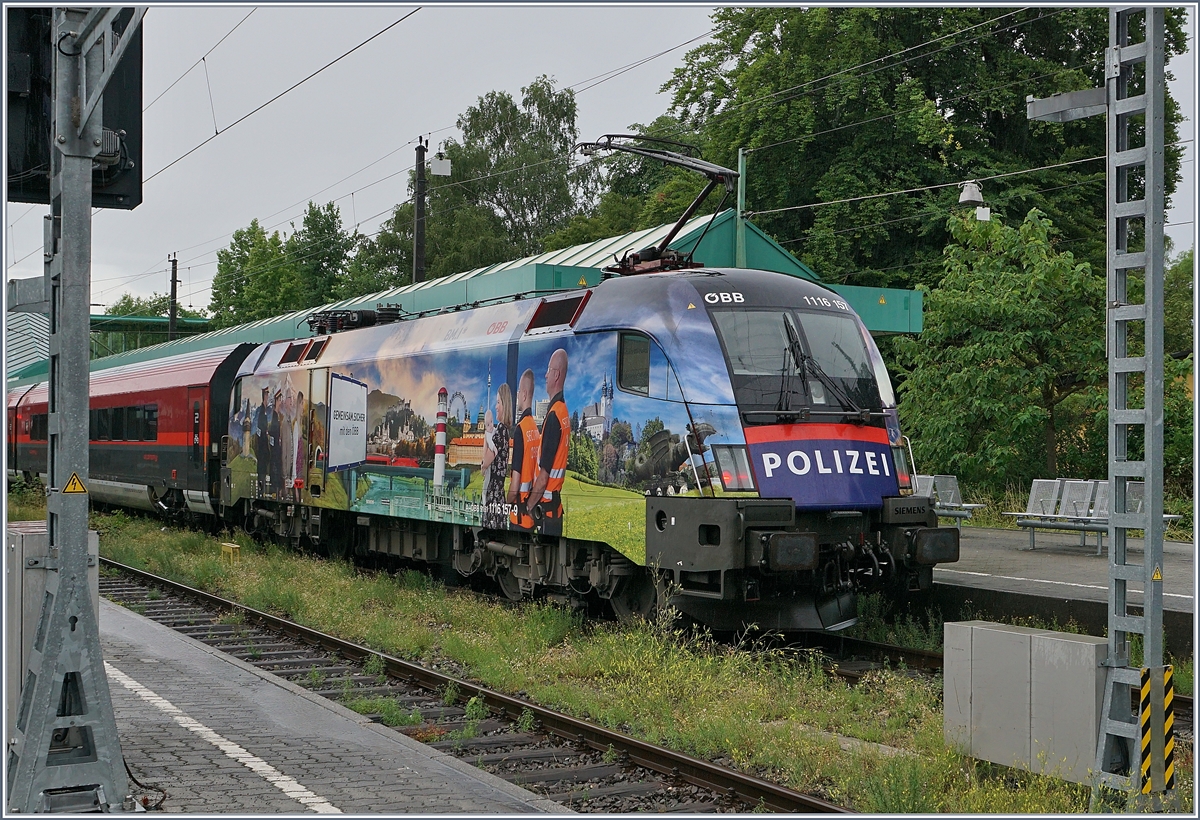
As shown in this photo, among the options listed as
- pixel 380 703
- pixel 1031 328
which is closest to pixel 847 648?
pixel 380 703

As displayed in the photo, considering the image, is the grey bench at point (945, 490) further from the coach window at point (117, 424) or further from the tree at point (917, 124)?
the coach window at point (117, 424)

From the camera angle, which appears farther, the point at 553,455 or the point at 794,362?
the point at 553,455

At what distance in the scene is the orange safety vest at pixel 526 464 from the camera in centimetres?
→ 1248

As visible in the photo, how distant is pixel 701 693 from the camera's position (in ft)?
29.5

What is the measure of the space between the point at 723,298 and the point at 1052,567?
6519 mm

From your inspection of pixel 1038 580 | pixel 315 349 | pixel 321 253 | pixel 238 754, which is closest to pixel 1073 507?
pixel 1038 580

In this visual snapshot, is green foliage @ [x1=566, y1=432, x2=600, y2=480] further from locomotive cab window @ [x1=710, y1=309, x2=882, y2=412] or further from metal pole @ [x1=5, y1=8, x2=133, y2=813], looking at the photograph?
metal pole @ [x1=5, y1=8, x2=133, y2=813]

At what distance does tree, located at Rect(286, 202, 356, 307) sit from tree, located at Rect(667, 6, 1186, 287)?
38308 mm

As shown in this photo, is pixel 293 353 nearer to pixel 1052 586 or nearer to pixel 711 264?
pixel 711 264

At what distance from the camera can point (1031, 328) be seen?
21.9 metres

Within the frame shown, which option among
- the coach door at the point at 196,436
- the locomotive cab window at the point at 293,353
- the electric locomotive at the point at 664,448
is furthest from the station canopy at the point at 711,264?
the electric locomotive at the point at 664,448

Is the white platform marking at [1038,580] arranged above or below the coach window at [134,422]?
below

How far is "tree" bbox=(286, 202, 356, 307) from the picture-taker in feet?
223

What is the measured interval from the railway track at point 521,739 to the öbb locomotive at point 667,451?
2.09 metres
